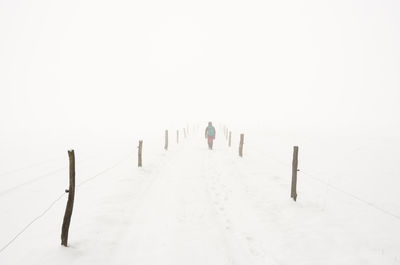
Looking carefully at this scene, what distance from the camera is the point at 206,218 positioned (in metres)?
7.69

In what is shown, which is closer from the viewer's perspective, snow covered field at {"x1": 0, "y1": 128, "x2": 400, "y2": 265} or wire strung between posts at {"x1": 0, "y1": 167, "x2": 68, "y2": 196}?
snow covered field at {"x1": 0, "y1": 128, "x2": 400, "y2": 265}

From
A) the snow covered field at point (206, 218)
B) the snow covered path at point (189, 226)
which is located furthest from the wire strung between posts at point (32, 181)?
the snow covered path at point (189, 226)

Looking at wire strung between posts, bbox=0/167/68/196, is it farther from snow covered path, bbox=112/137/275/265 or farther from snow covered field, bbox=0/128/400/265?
snow covered path, bbox=112/137/275/265

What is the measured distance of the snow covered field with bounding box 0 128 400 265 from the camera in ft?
19.2

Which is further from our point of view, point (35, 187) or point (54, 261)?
point (35, 187)

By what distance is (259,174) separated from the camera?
1350 cm

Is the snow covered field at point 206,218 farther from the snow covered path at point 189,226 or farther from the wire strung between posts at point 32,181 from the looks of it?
the wire strung between posts at point 32,181

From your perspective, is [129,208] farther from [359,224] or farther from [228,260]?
[359,224]

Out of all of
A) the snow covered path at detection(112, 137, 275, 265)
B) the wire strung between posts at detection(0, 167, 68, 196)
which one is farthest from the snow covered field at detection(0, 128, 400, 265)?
the wire strung between posts at detection(0, 167, 68, 196)

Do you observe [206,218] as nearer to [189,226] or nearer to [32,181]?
[189,226]

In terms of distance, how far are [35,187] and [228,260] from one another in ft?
34.8

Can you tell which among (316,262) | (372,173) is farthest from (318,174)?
(316,262)

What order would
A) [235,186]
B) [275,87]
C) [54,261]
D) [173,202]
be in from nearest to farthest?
[54,261], [173,202], [235,186], [275,87]

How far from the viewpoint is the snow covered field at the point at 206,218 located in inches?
231
